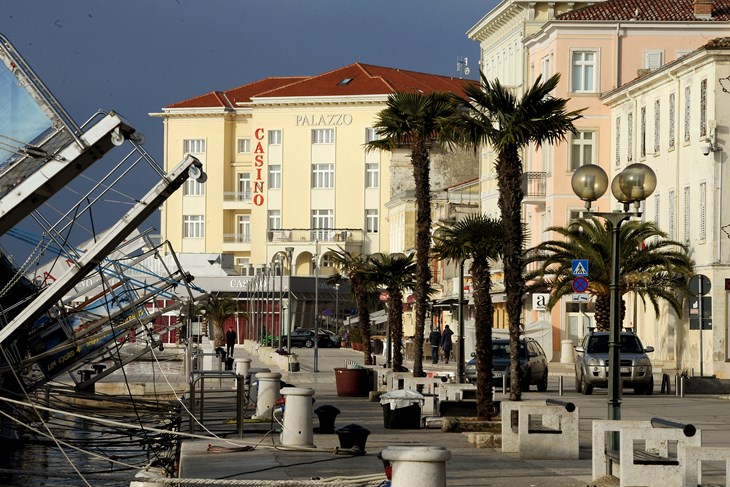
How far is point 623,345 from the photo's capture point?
144 ft

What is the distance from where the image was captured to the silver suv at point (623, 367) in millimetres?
42938

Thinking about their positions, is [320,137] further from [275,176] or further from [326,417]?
[326,417]

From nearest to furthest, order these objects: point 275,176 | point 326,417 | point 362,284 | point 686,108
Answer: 1. point 326,417
2. point 686,108
3. point 362,284
4. point 275,176

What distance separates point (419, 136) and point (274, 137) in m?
103

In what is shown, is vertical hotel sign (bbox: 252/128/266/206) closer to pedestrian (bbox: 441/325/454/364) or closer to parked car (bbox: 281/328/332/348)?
parked car (bbox: 281/328/332/348)

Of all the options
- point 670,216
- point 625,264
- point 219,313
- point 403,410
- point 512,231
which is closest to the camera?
point 512,231

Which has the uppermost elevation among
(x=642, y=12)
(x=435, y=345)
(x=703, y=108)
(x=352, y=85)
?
(x=352, y=85)

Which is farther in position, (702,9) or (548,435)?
(702,9)

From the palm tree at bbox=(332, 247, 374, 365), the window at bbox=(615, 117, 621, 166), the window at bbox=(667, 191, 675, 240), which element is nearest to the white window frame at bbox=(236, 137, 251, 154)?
the palm tree at bbox=(332, 247, 374, 365)

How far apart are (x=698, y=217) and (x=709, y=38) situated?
17.8 m

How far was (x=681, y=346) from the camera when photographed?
58.2 meters

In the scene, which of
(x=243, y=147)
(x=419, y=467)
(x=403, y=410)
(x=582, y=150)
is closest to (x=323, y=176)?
(x=243, y=147)

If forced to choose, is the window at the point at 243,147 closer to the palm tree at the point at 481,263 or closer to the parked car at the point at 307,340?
the parked car at the point at 307,340

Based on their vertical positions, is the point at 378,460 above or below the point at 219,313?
below
